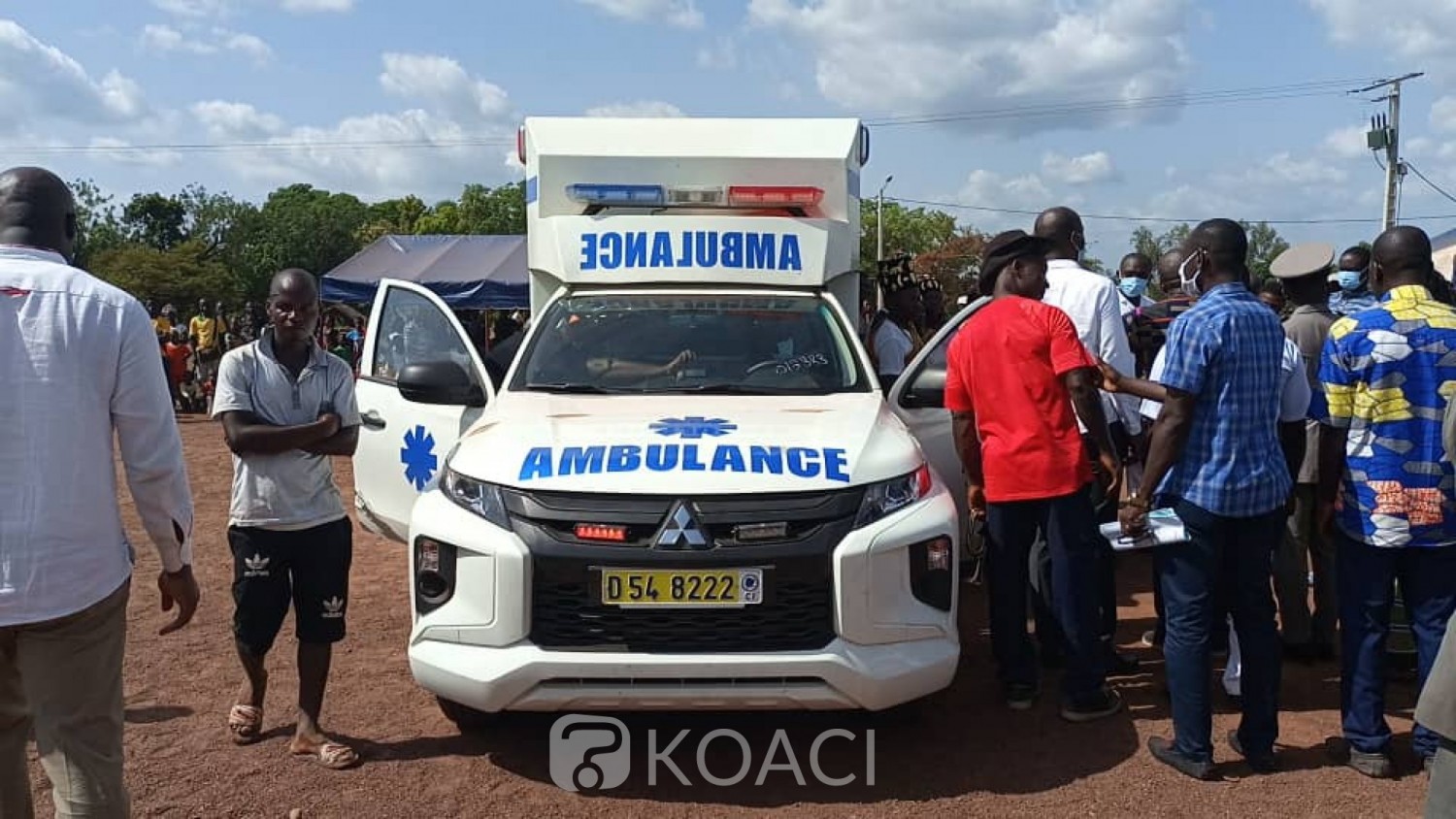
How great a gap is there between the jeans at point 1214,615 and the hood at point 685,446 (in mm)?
1003

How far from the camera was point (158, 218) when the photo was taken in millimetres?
79250

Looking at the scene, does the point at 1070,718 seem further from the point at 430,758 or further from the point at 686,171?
the point at 686,171

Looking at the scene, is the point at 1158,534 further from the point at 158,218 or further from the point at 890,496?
the point at 158,218

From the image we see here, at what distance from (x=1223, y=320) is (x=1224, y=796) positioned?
5.33 feet

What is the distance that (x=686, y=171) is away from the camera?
589cm

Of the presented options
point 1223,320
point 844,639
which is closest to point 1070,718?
point 844,639

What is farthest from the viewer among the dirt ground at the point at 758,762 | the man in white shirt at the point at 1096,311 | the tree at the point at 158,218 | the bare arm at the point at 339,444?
the tree at the point at 158,218

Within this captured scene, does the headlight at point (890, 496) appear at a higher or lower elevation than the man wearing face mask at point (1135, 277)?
lower

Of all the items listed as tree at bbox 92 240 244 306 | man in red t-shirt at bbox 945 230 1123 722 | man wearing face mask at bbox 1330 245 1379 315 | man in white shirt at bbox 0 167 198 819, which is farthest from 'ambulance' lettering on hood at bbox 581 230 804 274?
tree at bbox 92 240 244 306

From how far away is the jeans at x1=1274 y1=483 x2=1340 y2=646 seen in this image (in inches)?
193

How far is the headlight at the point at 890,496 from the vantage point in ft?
12.3

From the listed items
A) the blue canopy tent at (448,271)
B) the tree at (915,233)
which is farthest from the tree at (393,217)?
the blue canopy tent at (448,271)

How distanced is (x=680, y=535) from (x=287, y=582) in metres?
1.61

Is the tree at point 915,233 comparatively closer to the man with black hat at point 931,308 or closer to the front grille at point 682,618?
the man with black hat at point 931,308
